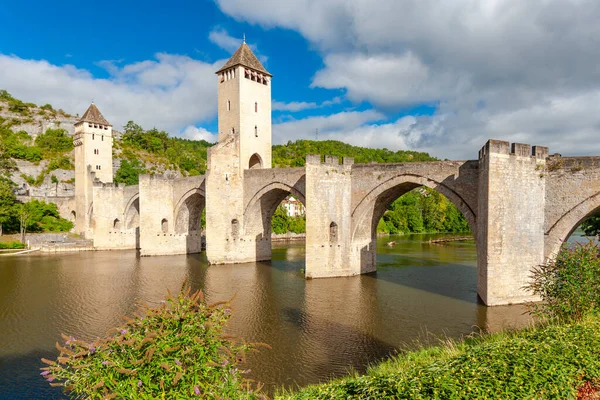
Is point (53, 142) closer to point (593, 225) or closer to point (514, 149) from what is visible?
point (514, 149)

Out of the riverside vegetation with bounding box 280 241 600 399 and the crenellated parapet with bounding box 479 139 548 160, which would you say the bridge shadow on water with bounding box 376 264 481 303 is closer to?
the crenellated parapet with bounding box 479 139 548 160

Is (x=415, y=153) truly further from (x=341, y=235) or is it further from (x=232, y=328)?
(x=232, y=328)

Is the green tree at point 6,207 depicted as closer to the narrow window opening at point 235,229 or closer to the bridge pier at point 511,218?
the narrow window opening at point 235,229

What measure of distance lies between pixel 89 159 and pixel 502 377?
4034 cm

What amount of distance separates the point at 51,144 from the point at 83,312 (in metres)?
50.2

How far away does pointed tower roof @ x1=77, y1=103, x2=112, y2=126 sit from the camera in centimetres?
3738

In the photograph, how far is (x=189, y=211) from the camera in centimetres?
3081

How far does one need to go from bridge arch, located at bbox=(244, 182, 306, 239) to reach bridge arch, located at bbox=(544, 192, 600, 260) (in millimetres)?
13258

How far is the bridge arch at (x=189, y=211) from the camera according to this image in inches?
1159

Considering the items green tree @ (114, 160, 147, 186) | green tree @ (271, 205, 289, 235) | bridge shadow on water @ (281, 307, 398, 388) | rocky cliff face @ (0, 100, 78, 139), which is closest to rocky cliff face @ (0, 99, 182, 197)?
rocky cliff face @ (0, 100, 78, 139)

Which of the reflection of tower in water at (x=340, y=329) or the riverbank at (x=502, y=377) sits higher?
the riverbank at (x=502, y=377)

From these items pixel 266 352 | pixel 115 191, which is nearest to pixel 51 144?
pixel 115 191

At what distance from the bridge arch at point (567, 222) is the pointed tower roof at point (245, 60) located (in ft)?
64.5

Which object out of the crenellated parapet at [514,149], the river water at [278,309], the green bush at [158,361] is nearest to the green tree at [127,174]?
the river water at [278,309]
